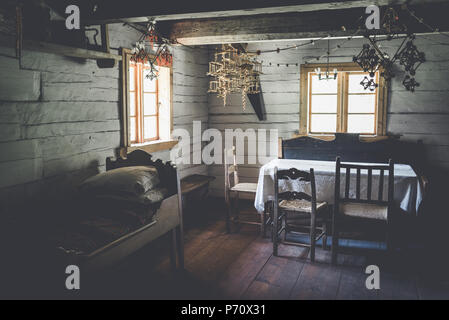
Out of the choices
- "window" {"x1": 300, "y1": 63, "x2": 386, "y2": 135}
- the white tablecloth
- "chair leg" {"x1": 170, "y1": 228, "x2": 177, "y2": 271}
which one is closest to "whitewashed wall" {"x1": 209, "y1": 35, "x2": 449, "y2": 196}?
"window" {"x1": 300, "y1": 63, "x2": 386, "y2": 135}

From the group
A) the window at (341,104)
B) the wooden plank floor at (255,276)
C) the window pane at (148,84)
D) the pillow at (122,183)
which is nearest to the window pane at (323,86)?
the window at (341,104)

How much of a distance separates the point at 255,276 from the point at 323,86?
348cm

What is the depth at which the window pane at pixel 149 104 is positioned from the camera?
5.29 meters

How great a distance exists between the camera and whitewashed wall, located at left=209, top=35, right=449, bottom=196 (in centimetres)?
560

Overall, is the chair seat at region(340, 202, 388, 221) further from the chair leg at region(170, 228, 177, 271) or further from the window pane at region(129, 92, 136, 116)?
the window pane at region(129, 92, 136, 116)

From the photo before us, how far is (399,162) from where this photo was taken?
569cm

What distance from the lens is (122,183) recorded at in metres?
3.22

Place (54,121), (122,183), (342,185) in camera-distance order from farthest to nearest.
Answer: (342,185)
(54,121)
(122,183)

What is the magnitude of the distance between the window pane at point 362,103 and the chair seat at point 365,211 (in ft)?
6.81

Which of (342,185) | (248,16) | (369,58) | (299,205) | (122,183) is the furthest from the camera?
(248,16)

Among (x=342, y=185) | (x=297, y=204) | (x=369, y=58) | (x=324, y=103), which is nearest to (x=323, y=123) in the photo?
(x=324, y=103)

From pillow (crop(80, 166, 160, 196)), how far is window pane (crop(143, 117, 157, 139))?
A: 6.26 feet

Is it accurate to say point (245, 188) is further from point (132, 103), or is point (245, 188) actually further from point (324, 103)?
point (324, 103)
